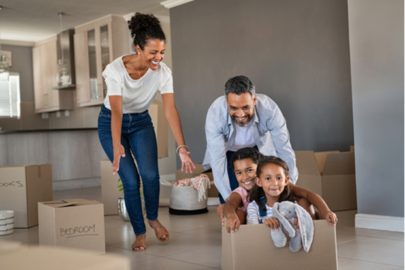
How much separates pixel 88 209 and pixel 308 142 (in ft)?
8.04

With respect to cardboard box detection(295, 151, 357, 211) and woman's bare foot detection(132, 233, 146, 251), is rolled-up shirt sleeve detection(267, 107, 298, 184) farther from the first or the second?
cardboard box detection(295, 151, 357, 211)

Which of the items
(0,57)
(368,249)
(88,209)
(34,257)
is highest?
(0,57)

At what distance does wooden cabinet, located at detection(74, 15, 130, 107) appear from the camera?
6.43 m

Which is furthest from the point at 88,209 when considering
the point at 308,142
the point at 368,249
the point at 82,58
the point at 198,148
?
the point at 82,58

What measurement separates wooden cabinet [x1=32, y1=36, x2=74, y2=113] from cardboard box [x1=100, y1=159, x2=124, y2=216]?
13.3 ft

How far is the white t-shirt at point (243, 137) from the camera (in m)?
2.33

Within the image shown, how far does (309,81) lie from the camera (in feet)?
13.6

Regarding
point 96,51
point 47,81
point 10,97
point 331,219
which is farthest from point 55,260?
point 10,97

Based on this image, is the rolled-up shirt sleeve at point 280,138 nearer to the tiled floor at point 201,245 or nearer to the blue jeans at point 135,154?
the tiled floor at point 201,245

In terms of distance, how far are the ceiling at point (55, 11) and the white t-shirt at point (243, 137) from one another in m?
3.74

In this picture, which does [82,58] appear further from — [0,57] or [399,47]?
[399,47]

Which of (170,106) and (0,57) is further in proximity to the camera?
(0,57)

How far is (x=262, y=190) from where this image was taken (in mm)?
1993

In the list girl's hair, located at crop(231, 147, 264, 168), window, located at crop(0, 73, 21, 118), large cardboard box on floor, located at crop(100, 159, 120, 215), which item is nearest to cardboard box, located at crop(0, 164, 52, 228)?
large cardboard box on floor, located at crop(100, 159, 120, 215)
